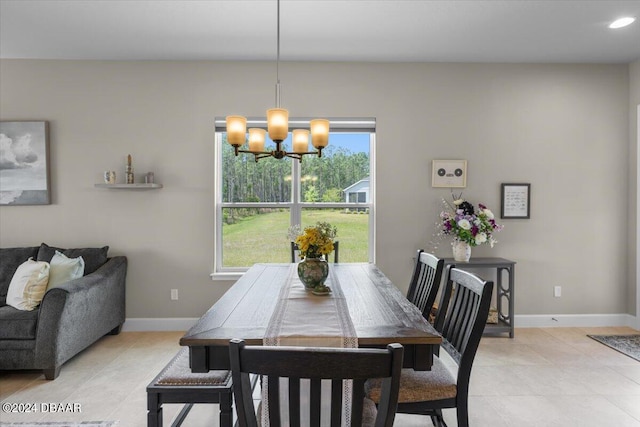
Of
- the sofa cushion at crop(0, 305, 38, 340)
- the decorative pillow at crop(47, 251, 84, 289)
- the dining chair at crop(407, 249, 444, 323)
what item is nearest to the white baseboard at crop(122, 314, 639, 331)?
the decorative pillow at crop(47, 251, 84, 289)

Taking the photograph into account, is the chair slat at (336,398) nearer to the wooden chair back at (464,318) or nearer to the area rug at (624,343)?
the wooden chair back at (464,318)

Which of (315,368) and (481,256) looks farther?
(481,256)

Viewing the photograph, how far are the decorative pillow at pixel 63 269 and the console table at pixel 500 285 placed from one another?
323cm

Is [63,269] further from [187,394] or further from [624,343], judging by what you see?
[624,343]

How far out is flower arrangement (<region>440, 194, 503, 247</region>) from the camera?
3.82 meters

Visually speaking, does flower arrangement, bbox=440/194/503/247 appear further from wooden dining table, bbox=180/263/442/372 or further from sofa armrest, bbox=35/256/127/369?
sofa armrest, bbox=35/256/127/369

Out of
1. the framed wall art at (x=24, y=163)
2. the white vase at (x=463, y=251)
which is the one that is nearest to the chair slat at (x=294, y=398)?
the white vase at (x=463, y=251)

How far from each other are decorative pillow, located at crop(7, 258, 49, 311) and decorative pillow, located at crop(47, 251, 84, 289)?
57 millimetres

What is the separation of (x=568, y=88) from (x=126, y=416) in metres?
4.76

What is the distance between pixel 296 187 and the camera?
430 cm

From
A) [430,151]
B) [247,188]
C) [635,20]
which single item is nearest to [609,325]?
[430,151]

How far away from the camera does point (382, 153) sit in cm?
413

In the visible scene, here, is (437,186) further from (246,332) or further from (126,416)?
(126,416)

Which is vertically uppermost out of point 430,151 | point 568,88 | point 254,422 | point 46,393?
point 568,88
